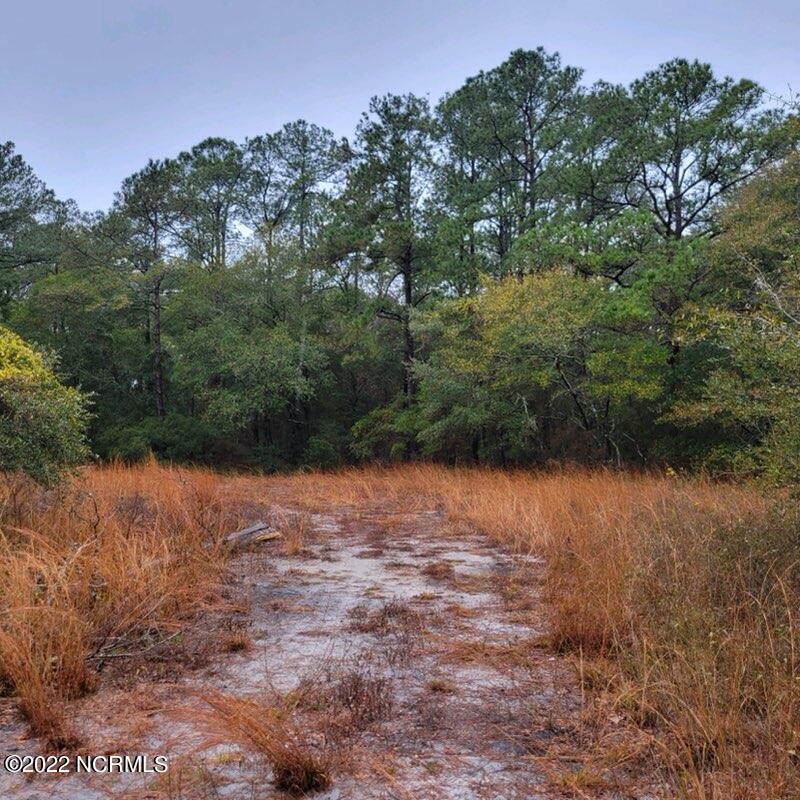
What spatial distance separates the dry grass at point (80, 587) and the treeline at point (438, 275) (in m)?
7.74

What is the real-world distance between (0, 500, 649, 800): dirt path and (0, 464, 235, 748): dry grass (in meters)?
0.17

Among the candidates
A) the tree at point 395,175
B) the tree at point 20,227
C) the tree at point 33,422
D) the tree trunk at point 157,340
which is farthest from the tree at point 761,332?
the tree at point 20,227

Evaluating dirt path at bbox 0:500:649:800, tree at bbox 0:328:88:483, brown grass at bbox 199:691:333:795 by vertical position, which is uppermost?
tree at bbox 0:328:88:483

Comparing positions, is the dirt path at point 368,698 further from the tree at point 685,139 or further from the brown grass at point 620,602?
the tree at point 685,139

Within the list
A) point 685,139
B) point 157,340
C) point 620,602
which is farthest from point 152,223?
point 620,602

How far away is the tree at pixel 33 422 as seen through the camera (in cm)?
549

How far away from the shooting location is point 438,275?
20.2 meters

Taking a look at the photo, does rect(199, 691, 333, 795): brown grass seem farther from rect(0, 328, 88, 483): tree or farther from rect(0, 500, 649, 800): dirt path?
rect(0, 328, 88, 483): tree

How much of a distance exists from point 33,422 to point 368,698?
14.3 ft

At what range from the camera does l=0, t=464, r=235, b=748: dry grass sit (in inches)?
115

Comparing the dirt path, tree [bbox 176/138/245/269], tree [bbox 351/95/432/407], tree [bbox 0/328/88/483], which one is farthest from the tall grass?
tree [bbox 176/138/245/269]

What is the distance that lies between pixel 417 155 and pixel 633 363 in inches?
413

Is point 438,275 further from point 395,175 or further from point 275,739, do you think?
point 275,739

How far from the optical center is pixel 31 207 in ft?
A: 80.4
